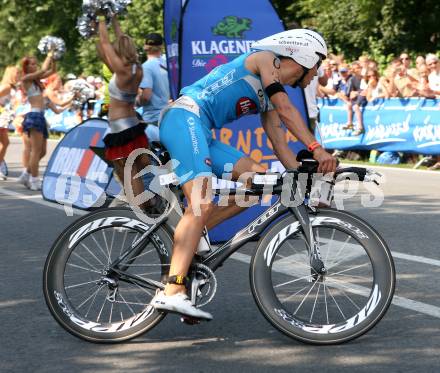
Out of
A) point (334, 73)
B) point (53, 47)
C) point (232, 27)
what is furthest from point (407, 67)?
point (232, 27)

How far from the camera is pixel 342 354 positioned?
5.40 meters

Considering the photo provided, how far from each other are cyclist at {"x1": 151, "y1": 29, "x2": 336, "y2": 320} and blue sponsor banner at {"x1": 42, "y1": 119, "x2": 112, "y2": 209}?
19.5ft

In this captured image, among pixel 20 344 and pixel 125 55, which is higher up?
pixel 125 55

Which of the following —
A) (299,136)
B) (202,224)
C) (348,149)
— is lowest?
(348,149)

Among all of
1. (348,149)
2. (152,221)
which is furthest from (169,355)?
(348,149)

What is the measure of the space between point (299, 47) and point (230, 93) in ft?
1.51

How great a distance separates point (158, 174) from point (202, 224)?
1.88 ft

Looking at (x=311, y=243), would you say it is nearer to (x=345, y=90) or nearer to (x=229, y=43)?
(x=229, y=43)

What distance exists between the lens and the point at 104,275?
5.79 meters

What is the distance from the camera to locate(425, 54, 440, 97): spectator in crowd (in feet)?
56.5

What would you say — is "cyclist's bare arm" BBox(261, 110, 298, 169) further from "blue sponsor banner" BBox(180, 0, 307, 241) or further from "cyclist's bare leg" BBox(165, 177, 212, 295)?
"blue sponsor banner" BBox(180, 0, 307, 241)

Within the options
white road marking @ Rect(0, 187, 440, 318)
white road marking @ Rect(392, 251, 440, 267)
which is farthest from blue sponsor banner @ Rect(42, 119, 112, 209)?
white road marking @ Rect(392, 251, 440, 267)

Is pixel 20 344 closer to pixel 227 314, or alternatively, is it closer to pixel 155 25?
pixel 227 314

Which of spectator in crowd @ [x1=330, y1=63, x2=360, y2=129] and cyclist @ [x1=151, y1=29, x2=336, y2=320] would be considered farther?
spectator in crowd @ [x1=330, y1=63, x2=360, y2=129]
